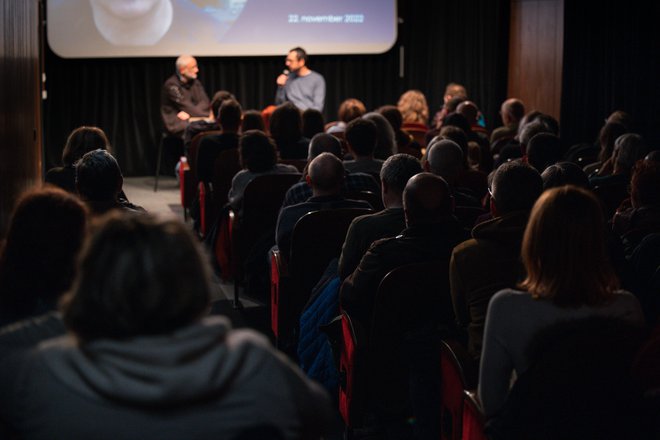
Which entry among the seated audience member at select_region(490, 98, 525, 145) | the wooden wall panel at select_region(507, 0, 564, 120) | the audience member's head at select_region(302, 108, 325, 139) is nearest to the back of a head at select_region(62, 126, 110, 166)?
the audience member's head at select_region(302, 108, 325, 139)

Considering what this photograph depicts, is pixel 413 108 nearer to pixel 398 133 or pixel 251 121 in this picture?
pixel 398 133

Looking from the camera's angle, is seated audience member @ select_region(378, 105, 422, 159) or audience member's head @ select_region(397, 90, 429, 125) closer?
seated audience member @ select_region(378, 105, 422, 159)

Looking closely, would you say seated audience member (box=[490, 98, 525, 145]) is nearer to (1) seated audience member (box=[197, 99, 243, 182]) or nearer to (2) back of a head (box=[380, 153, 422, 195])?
(1) seated audience member (box=[197, 99, 243, 182])

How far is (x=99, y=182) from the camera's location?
3.67 metres

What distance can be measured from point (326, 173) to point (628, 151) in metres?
1.81

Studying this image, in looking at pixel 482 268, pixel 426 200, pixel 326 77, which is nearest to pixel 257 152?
pixel 426 200

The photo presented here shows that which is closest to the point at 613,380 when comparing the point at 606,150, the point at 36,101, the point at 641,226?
the point at 641,226

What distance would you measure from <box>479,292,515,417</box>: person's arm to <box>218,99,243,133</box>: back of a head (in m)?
4.67

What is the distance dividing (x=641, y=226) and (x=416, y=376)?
3.75 feet

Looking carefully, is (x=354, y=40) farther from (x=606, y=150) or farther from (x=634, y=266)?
(x=634, y=266)

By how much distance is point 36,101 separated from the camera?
7637mm

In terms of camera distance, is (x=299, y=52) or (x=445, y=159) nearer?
(x=445, y=159)

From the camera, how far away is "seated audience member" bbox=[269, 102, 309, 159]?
648cm

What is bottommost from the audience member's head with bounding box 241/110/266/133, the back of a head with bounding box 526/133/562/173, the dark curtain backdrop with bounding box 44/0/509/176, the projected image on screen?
the back of a head with bounding box 526/133/562/173
